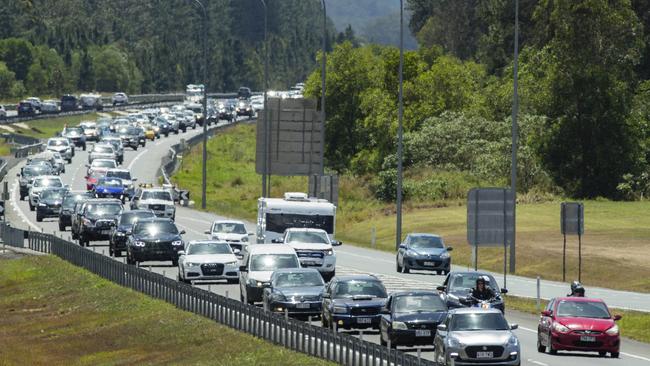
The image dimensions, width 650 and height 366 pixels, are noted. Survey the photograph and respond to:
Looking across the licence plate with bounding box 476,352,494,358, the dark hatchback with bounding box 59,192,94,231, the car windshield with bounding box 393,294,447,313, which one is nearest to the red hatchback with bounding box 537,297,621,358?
the car windshield with bounding box 393,294,447,313

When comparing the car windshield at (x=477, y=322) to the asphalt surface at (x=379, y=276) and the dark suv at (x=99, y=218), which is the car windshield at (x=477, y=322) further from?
the dark suv at (x=99, y=218)

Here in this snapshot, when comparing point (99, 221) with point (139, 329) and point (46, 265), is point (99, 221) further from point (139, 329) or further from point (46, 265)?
point (139, 329)

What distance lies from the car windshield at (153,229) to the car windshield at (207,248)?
19.2ft

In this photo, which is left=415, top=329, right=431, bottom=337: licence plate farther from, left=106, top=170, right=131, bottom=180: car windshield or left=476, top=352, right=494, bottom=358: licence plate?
left=106, top=170, right=131, bottom=180: car windshield

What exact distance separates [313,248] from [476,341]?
2201 cm

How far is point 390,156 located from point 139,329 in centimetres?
6673

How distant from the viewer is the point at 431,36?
584ft

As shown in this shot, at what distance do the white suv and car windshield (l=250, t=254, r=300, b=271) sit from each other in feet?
20.5

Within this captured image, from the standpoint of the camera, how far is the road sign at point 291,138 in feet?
293

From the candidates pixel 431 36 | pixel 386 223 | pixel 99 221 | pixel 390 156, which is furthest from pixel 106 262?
pixel 431 36

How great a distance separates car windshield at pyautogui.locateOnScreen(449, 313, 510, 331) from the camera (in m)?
29.7

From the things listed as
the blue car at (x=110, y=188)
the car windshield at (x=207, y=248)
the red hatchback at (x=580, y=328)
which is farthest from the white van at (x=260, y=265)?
the blue car at (x=110, y=188)

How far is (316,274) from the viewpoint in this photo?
39781mm

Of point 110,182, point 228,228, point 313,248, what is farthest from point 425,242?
point 110,182
